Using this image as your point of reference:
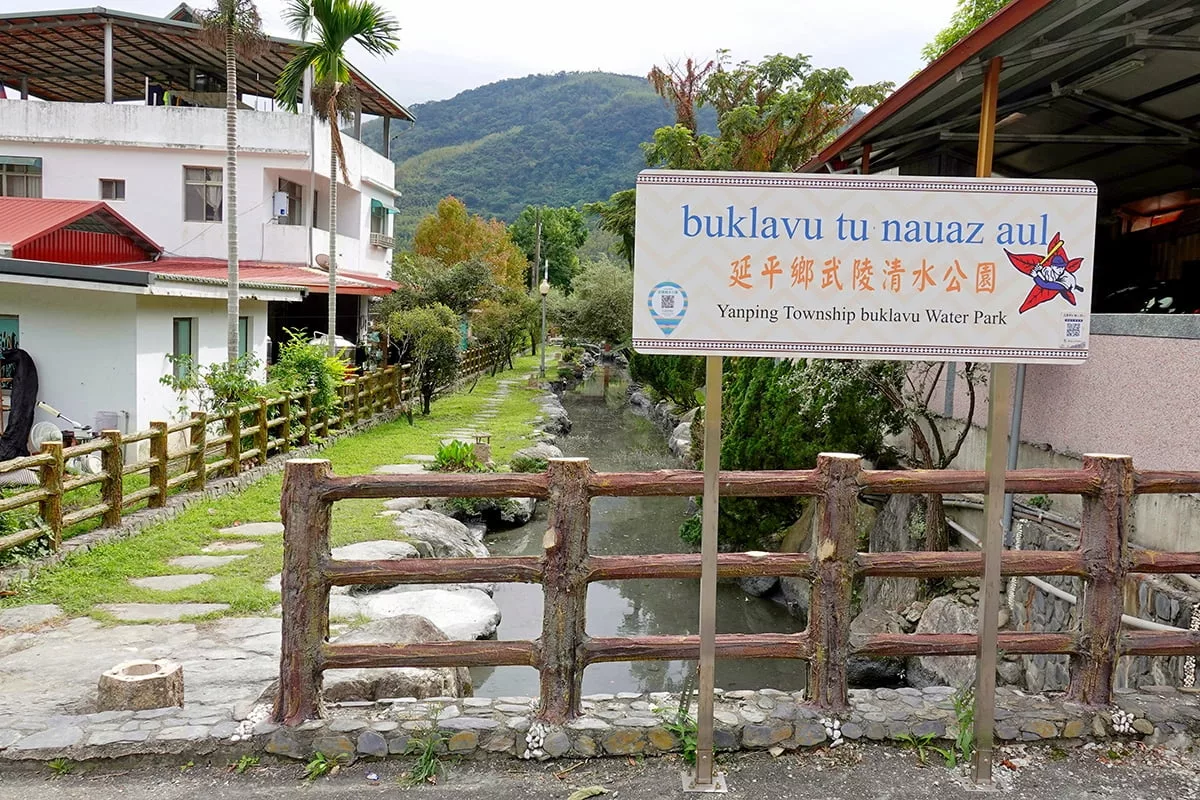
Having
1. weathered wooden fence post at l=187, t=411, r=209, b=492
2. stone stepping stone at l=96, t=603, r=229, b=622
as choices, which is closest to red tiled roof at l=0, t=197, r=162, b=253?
weathered wooden fence post at l=187, t=411, r=209, b=492

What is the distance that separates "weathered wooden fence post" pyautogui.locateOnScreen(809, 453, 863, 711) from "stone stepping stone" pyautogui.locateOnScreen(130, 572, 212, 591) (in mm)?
5506

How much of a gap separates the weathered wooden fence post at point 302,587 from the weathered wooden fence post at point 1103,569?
3439 millimetres

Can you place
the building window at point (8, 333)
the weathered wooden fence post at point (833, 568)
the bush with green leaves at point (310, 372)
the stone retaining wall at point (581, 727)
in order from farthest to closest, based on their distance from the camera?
1. the bush with green leaves at point (310, 372)
2. the building window at point (8, 333)
3. the weathered wooden fence post at point (833, 568)
4. the stone retaining wall at point (581, 727)

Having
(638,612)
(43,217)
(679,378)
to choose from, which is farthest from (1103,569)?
(679,378)

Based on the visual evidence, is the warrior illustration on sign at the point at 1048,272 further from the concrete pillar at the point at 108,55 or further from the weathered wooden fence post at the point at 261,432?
the concrete pillar at the point at 108,55

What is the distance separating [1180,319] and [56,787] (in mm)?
6318

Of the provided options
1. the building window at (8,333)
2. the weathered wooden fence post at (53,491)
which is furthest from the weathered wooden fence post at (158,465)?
the building window at (8,333)

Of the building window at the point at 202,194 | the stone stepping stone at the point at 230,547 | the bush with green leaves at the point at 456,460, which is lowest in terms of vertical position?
the stone stepping stone at the point at 230,547

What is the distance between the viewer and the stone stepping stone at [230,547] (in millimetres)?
8773

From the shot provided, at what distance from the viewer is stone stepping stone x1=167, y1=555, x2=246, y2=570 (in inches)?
323

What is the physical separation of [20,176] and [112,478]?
671 inches

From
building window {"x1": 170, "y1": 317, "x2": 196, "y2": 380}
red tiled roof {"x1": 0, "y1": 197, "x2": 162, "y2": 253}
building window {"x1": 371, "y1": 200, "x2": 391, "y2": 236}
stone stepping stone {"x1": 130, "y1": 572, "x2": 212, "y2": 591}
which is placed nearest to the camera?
stone stepping stone {"x1": 130, "y1": 572, "x2": 212, "y2": 591}

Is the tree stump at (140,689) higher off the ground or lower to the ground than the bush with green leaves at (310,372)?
lower

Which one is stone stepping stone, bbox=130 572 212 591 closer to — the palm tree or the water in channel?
the water in channel
